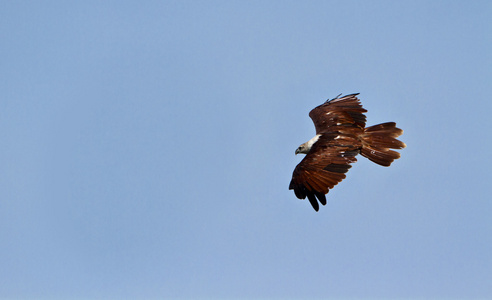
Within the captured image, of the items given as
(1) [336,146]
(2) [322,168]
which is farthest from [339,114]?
(2) [322,168]

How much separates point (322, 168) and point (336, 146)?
3.33 ft

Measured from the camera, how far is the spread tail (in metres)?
17.8

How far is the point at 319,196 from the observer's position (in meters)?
16.2

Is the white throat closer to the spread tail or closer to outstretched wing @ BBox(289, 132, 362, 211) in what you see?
outstretched wing @ BBox(289, 132, 362, 211)

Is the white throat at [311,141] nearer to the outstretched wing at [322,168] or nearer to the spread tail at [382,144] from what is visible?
the outstretched wing at [322,168]

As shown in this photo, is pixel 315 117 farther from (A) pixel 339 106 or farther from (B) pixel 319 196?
(B) pixel 319 196

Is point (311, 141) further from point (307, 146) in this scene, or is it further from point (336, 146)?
A: point (336, 146)

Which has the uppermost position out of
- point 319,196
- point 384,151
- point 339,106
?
point 339,106

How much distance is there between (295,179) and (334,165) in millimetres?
969

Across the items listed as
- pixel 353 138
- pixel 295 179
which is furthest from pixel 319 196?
pixel 353 138

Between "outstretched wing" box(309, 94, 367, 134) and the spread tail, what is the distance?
1.21 feet

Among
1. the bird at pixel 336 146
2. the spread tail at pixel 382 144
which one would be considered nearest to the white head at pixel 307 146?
the bird at pixel 336 146

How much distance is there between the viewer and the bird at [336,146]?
54.0ft

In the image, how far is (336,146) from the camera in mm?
17422
